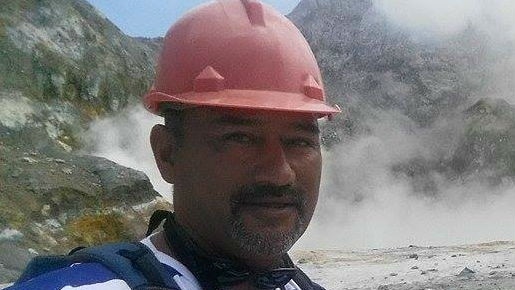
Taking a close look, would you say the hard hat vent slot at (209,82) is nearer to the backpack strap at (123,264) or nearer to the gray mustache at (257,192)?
the gray mustache at (257,192)

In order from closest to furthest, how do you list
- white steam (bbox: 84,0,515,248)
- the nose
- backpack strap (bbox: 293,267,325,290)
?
the nose, backpack strap (bbox: 293,267,325,290), white steam (bbox: 84,0,515,248)

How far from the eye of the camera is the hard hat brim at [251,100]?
130cm

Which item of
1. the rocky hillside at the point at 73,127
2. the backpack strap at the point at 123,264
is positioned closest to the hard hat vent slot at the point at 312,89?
the backpack strap at the point at 123,264

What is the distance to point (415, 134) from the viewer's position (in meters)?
46.4

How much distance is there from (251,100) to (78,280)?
49 cm

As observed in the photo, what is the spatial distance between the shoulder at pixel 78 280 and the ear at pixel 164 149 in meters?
0.32

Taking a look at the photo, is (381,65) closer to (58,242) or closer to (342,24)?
(342,24)

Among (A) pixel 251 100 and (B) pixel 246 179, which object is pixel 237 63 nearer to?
(A) pixel 251 100

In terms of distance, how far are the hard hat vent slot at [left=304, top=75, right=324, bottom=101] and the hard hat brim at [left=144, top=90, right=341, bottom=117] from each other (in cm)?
1

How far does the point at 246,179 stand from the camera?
4.13ft

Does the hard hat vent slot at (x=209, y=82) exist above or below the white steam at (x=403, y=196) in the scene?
above

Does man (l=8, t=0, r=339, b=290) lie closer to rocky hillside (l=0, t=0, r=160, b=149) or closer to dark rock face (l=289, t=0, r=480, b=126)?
rocky hillside (l=0, t=0, r=160, b=149)

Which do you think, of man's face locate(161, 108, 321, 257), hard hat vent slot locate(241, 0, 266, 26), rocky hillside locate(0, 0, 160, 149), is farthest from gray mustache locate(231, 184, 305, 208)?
rocky hillside locate(0, 0, 160, 149)

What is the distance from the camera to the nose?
1256 millimetres
